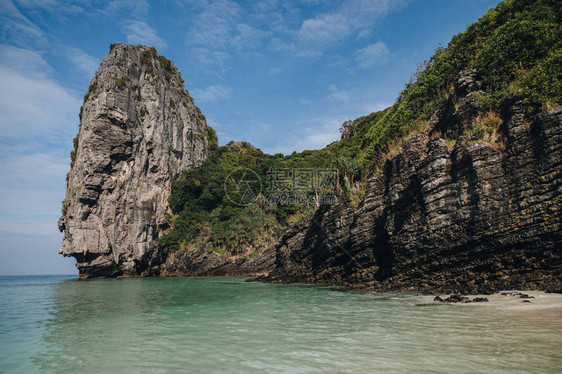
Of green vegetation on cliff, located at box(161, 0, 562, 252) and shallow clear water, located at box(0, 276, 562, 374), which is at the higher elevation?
green vegetation on cliff, located at box(161, 0, 562, 252)

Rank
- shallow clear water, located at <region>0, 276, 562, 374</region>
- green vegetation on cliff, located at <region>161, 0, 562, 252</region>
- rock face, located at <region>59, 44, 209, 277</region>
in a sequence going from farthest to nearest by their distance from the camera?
rock face, located at <region>59, 44, 209, 277</region> → green vegetation on cliff, located at <region>161, 0, 562, 252</region> → shallow clear water, located at <region>0, 276, 562, 374</region>

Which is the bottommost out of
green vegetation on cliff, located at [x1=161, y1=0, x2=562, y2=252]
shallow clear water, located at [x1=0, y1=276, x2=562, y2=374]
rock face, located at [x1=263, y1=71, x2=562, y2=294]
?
shallow clear water, located at [x1=0, y1=276, x2=562, y2=374]

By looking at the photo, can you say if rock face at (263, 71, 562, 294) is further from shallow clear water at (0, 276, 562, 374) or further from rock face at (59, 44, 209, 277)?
rock face at (59, 44, 209, 277)

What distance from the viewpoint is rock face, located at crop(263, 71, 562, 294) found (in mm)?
10680

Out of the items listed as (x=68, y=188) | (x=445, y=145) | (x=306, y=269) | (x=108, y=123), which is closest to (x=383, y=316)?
(x=445, y=145)

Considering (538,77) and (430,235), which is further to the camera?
(430,235)

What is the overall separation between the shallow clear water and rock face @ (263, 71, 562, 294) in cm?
348

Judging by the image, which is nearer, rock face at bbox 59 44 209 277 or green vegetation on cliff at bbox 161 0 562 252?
green vegetation on cliff at bbox 161 0 562 252

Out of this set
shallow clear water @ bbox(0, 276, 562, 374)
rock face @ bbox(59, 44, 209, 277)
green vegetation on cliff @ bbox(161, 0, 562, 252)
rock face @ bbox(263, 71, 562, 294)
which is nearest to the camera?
shallow clear water @ bbox(0, 276, 562, 374)

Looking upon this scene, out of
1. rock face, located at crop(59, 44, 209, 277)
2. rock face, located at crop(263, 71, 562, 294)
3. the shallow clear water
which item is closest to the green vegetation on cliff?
rock face, located at crop(263, 71, 562, 294)

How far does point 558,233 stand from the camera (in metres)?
10.1

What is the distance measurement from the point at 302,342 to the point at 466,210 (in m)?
9.86

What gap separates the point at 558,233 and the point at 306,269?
1896cm

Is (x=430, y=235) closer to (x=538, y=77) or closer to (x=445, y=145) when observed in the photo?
(x=445, y=145)
